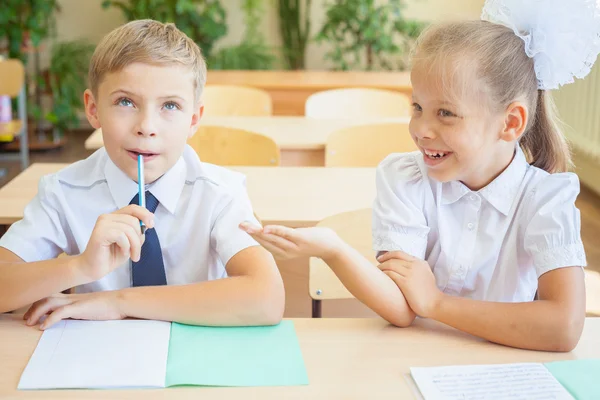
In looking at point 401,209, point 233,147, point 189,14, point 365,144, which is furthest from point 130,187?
point 189,14

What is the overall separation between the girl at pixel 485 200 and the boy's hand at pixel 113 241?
161 millimetres

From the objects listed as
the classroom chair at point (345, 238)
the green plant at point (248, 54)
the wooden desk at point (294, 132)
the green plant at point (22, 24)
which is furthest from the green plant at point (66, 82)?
the classroom chair at point (345, 238)

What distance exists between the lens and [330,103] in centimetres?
357

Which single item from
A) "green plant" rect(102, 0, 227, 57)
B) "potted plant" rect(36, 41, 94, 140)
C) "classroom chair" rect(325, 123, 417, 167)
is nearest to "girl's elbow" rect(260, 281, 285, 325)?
"classroom chair" rect(325, 123, 417, 167)

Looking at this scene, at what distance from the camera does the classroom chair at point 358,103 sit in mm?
3527

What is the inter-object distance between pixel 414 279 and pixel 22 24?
16.5 ft

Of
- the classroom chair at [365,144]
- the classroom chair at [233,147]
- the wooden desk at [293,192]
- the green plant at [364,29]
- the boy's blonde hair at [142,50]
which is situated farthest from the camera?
the green plant at [364,29]

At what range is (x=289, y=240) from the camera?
1.17 meters

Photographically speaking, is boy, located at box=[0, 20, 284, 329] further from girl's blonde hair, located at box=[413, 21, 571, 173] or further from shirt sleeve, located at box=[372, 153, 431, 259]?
girl's blonde hair, located at box=[413, 21, 571, 173]

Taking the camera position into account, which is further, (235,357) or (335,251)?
(335,251)

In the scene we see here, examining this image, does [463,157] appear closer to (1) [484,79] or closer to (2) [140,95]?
(1) [484,79]

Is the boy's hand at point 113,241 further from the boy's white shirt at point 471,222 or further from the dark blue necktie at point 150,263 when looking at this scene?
the boy's white shirt at point 471,222

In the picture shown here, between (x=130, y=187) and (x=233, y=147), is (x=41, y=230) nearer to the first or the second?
(x=130, y=187)

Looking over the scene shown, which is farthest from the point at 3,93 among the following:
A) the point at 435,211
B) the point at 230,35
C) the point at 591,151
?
the point at 435,211
